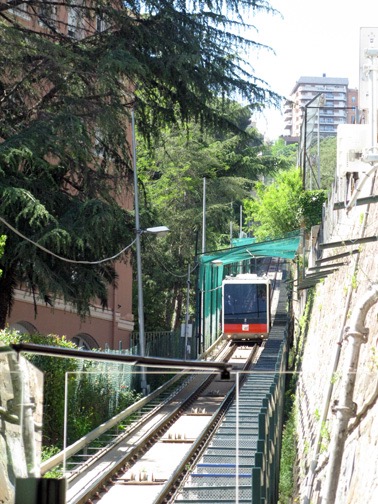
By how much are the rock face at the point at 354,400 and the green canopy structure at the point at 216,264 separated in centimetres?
1705

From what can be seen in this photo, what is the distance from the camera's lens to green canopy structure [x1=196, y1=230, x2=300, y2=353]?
1544 inches

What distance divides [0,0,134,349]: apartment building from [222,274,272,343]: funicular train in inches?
164

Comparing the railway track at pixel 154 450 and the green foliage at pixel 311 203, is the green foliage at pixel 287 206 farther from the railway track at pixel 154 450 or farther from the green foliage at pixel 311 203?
the railway track at pixel 154 450

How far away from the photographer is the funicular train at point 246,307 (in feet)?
145

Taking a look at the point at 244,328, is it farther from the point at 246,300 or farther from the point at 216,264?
the point at 216,264

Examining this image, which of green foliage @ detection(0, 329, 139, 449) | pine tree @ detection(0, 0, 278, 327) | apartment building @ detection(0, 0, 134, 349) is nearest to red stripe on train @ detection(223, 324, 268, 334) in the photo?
apartment building @ detection(0, 0, 134, 349)

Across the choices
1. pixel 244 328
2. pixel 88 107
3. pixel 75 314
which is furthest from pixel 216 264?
pixel 88 107

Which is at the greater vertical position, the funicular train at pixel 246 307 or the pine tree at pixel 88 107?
the pine tree at pixel 88 107

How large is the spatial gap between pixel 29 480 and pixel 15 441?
197 millimetres

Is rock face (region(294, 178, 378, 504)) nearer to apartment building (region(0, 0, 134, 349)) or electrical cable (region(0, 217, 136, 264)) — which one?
electrical cable (region(0, 217, 136, 264))

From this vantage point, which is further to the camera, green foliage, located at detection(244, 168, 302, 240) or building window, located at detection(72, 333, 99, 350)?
green foliage, located at detection(244, 168, 302, 240)

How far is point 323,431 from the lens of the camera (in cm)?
1280

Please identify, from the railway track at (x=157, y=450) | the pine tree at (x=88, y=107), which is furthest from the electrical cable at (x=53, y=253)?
the railway track at (x=157, y=450)

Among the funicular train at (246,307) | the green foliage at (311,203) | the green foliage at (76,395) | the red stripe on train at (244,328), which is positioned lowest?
the red stripe on train at (244,328)
